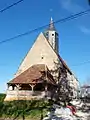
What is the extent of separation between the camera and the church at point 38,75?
4441 cm

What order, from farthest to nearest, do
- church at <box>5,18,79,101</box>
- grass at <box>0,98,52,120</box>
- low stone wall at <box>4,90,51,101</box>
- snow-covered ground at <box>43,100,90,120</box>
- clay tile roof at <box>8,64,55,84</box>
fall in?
clay tile roof at <box>8,64,55,84</box>, church at <box>5,18,79,101</box>, low stone wall at <box>4,90,51,101</box>, grass at <box>0,98,52,120</box>, snow-covered ground at <box>43,100,90,120</box>

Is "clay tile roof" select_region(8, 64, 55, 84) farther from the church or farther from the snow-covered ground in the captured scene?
the snow-covered ground

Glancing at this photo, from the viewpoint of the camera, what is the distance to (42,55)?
53219mm

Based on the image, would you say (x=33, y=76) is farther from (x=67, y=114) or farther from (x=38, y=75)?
(x=67, y=114)

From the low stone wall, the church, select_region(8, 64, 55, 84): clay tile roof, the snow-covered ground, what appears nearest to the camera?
the snow-covered ground

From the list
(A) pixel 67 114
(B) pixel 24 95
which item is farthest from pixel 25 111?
(B) pixel 24 95

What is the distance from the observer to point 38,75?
46969 millimetres

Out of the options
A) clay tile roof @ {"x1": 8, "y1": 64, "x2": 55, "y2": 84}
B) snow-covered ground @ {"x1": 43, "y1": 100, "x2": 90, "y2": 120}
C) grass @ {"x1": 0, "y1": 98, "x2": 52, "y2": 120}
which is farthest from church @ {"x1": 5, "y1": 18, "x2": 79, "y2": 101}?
snow-covered ground @ {"x1": 43, "y1": 100, "x2": 90, "y2": 120}

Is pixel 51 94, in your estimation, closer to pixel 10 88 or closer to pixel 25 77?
pixel 25 77

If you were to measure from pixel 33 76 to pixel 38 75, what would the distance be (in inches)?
31.6

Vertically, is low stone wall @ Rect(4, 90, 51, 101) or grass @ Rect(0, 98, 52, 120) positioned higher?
low stone wall @ Rect(4, 90, 51, 101)

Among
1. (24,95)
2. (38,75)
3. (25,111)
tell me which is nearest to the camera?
(25,111)

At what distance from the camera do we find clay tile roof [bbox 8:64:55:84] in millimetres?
46166

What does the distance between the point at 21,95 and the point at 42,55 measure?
10685 mm
